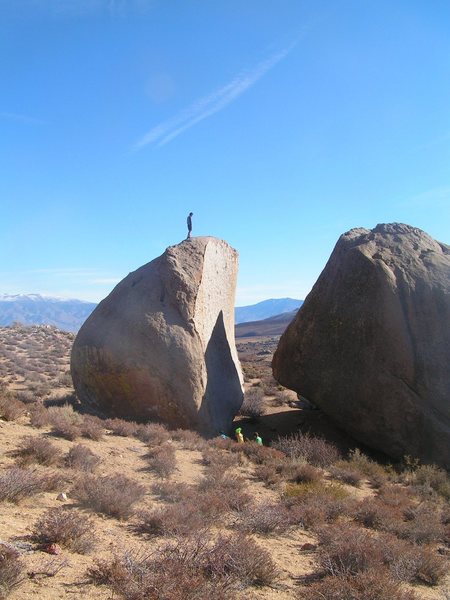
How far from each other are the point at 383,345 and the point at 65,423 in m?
7.55

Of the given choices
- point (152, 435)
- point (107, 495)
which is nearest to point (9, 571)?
point (107, 495)

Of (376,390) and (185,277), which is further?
(185,277)

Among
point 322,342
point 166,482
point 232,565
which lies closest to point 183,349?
point 322,342

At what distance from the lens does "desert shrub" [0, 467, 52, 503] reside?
17.1 feet

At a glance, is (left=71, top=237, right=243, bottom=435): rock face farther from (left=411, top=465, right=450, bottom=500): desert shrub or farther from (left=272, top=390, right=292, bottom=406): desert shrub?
(left=411, top=465, right=450, bottom=500): desert shrub

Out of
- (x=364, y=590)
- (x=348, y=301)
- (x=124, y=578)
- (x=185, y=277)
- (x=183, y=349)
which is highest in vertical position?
(x=185, y=277)

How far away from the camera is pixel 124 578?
3852 mm

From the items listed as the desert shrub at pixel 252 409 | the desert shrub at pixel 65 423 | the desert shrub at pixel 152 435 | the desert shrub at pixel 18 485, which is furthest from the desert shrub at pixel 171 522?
the desert shrub at pixel 252 409

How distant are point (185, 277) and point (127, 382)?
10.1 ft

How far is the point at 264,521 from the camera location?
5.85 m

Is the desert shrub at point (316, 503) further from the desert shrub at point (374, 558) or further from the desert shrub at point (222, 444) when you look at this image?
the desert shrub at point (222, 444)

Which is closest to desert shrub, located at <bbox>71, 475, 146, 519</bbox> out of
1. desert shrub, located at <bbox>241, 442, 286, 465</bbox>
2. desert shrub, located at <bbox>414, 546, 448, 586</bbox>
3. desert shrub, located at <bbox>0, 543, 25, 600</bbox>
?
desert shrub, located at <bbox>0, 543, 25, 600</bbox>

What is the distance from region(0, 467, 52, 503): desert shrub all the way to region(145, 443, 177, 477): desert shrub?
2430mm

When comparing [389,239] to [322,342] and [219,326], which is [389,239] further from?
[219,326]
